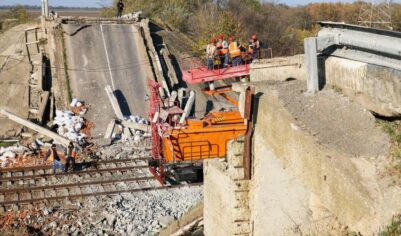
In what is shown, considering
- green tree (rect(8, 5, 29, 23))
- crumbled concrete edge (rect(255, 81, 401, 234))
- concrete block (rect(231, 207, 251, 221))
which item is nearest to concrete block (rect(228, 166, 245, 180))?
concrete block (rect(231, 207, 251, 221))

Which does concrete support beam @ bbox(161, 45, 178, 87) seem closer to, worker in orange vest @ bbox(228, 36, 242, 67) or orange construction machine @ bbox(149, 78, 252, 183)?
worker in orange vest @ bbox(228, 36, 242, 67)

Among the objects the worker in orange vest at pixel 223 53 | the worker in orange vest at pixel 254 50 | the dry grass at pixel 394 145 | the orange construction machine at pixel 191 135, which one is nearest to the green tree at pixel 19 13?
the worker in orange vest at pixel 223 53

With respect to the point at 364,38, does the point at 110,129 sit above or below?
below

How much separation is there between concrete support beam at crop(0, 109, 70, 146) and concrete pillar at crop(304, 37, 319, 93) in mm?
12688

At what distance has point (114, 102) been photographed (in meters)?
20.7

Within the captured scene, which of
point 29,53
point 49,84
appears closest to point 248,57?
point 49,84

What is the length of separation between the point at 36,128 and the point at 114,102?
11.0ft

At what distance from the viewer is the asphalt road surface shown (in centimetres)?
2116

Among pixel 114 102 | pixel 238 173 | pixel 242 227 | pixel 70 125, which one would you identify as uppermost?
pixel 238 173

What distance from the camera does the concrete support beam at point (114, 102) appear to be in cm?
2019

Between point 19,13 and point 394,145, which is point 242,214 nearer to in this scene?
point 394,145

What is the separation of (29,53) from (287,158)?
2042 centimetres

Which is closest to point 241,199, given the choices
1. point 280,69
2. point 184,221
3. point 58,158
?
point 280,69

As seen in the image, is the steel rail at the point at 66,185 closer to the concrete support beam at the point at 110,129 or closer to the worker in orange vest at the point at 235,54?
the worker in orange vest at the point at 235,54
